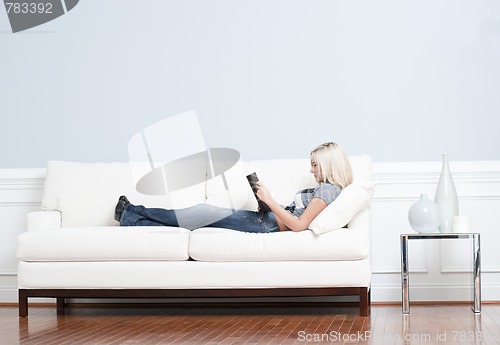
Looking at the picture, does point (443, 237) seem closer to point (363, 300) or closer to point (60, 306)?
point (363, 300)

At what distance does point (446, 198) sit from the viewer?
481 centimetres

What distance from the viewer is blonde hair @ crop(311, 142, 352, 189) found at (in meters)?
4.66

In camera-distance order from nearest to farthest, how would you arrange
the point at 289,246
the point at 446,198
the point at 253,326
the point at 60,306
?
the point at 253,326 < the point at 289,246 < the point at 446,198 < the point at 60,306

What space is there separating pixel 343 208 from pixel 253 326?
0.82 m

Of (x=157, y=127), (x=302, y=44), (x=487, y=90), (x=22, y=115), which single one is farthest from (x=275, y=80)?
(x=22, y=115)

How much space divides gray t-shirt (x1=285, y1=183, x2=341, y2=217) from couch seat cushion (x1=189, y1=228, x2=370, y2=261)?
264 millimetres

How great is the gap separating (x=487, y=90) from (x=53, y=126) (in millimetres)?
2800

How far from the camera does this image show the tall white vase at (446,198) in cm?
479

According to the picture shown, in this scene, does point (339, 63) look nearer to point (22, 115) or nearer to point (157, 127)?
point (157, 127)

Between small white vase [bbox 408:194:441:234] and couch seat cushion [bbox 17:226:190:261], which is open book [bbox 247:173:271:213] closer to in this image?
couch seat cushion [bbox 17:226:190:261]

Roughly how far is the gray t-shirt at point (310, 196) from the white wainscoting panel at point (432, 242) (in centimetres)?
62

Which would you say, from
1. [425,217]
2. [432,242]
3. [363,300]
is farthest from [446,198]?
[363,300]

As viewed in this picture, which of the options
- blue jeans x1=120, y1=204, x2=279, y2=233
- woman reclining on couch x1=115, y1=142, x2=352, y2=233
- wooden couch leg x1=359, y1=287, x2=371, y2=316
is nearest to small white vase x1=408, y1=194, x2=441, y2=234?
woman reclining on couch x1=115, y1=142, x2=352, y2=233

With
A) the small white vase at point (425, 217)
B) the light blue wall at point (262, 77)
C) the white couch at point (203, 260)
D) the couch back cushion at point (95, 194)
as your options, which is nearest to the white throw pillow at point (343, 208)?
the white couch at point (203, 260)
